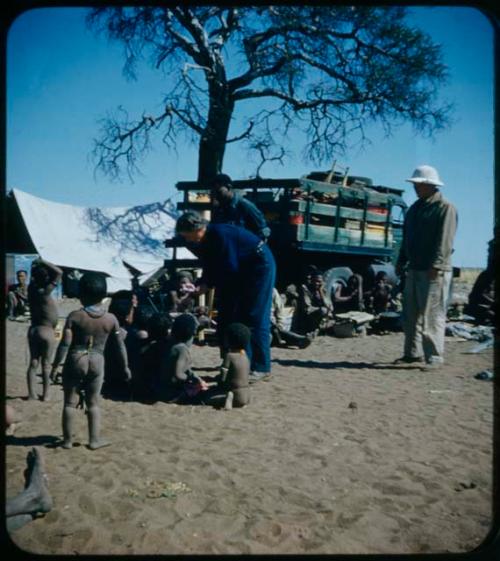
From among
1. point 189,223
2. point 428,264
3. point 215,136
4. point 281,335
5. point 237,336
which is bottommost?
point 281,335

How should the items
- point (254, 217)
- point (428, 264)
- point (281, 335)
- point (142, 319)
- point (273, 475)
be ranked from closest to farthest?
1. point (273, 475)
2. point (142, 319)
3. point (254, 217)
4. point (428, 264)
5. point (281, 335)

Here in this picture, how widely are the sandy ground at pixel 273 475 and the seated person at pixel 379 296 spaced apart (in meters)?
5.10

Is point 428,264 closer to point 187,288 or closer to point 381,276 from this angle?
point 187,288

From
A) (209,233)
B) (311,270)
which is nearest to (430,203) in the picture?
(209,233)

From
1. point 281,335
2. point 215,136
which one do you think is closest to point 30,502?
point 281,335

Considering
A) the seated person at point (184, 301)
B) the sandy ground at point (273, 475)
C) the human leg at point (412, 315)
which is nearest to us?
the sandy ground at point (273, 475)

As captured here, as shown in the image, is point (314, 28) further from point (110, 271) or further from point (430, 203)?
point (110, 271)

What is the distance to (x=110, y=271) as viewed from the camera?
12.3m

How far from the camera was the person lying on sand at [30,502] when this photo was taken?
94.0 inches

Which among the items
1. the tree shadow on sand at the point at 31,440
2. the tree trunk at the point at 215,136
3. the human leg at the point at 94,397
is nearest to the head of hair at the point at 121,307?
the tree shadow on sand at the point at 31,440

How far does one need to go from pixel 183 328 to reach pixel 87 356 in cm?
133

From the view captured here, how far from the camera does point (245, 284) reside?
196 inches

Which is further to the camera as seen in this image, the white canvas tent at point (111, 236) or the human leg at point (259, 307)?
the white canvas tent at point (111, 236)

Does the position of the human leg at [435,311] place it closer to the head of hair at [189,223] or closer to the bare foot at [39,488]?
the head of hair at [189,223]
